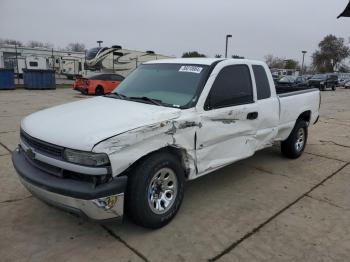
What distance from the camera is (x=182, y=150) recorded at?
3.76 m

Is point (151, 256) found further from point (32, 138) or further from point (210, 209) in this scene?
point (32, 138)

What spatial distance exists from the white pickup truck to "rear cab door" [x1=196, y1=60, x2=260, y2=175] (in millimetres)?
12

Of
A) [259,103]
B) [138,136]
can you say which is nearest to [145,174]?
[138,136]

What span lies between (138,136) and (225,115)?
1.41 meters

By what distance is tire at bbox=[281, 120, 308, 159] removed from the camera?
6.23m

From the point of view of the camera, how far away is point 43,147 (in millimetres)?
3332

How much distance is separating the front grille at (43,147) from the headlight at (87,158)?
0.48 ft

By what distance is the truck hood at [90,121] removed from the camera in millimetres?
3100

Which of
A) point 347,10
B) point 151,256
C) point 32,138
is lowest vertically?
point 151,256

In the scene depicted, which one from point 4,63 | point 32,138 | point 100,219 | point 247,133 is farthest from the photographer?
point 4,63

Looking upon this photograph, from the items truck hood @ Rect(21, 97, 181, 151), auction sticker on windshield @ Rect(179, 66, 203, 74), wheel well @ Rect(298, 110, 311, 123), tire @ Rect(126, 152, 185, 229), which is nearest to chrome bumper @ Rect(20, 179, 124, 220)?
tire @ Rect(126, 152, 185, 229)

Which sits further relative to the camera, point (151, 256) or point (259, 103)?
point (259, 103)

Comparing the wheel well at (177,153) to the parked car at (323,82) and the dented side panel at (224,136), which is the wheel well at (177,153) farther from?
the parked car at (323,82)

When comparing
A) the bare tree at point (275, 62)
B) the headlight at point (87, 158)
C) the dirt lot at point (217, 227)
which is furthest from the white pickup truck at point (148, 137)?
the bare tree at point (275, 62)
